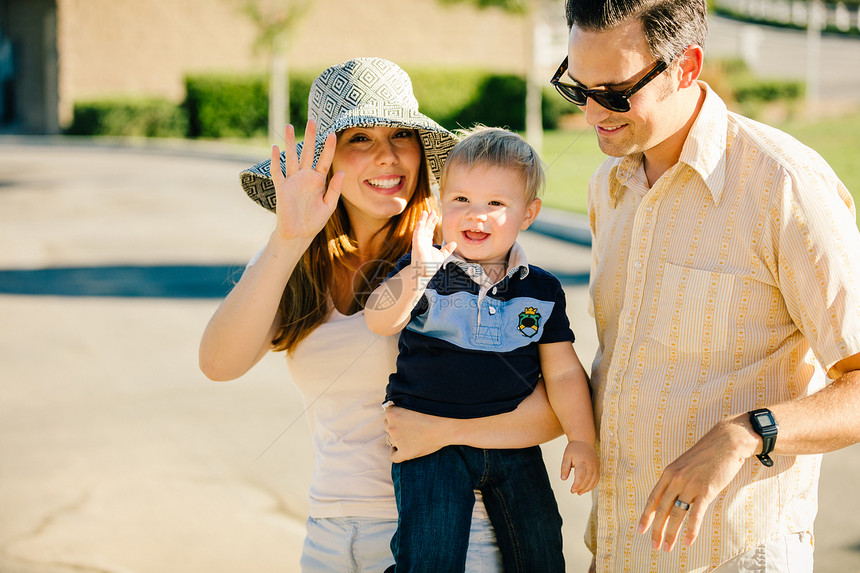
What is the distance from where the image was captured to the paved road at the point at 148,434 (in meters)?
4.20

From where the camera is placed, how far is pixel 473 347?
2.33 meters

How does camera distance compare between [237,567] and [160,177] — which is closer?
[237,567]

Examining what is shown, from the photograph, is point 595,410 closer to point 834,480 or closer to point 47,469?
point 834,480

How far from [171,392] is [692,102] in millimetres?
4975

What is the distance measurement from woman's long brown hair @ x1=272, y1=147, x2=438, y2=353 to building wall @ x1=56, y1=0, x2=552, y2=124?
25.0 m

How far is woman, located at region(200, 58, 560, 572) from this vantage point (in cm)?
235

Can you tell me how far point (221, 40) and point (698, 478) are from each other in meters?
30.0

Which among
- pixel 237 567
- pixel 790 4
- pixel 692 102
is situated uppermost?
pixel 790 4

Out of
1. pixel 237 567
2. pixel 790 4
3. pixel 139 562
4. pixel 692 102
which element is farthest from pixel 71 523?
pixel 790 4

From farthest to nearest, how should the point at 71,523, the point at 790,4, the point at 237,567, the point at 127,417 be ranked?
the point at 790,4 → the point at 127,417 → the point at 71,523 → the point at 237,567

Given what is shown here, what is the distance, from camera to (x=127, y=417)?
18.9 feet

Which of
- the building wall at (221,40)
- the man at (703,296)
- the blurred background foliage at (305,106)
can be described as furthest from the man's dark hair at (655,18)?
the building wall at (221,40)

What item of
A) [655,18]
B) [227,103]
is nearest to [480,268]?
[655,18]

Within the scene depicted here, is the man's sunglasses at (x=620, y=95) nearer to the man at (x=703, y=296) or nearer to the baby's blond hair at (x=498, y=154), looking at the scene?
the man at (x=703, y=296)
